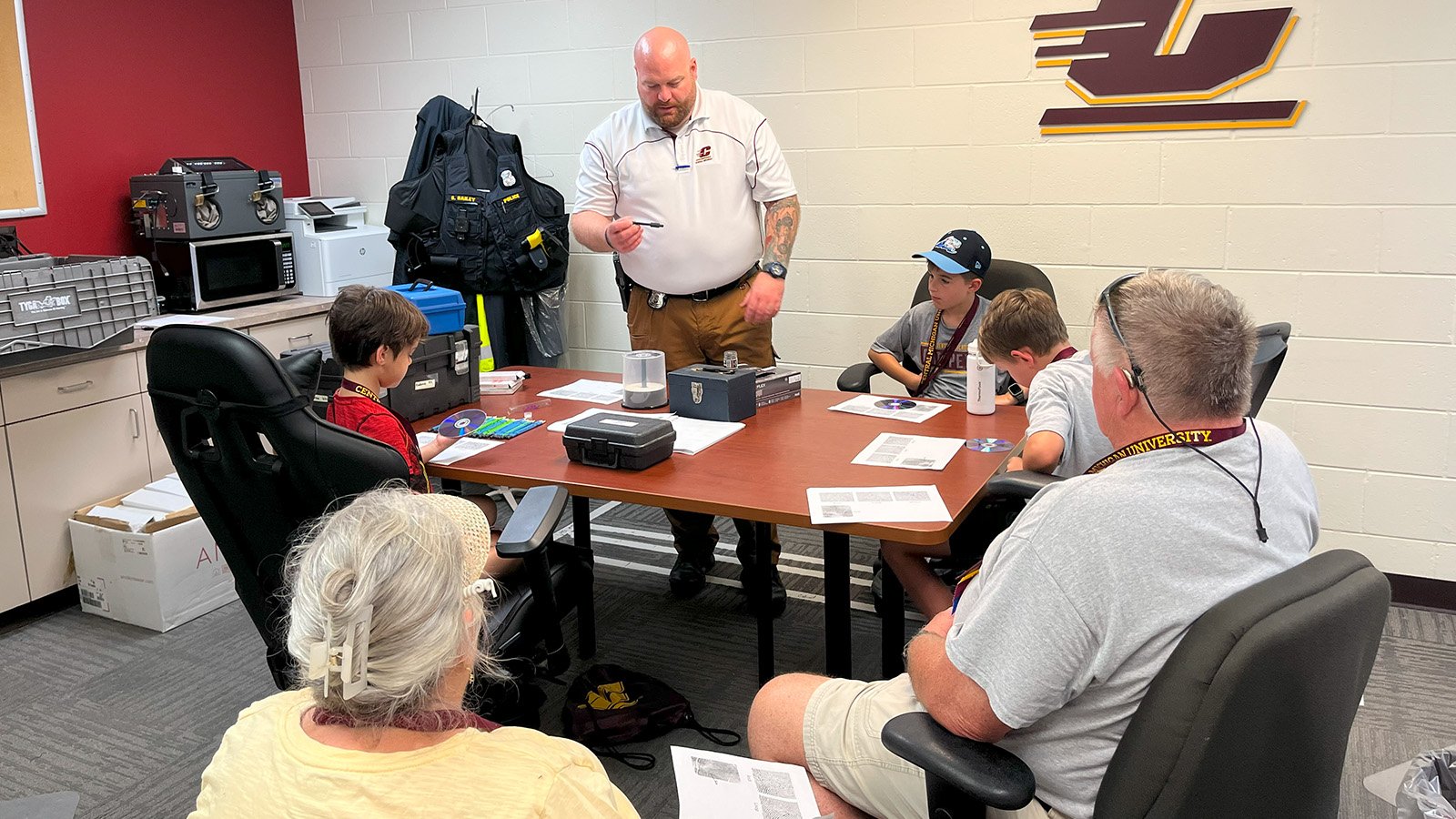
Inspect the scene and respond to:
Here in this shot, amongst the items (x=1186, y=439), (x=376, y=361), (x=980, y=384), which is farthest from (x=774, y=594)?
(x=1186, y=439)

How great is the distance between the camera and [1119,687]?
4.57 ft

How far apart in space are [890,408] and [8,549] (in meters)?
2.76

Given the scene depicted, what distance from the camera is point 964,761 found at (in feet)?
4.71

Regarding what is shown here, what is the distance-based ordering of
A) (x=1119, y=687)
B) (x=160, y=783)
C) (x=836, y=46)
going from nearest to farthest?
(x=1119, y=687), (x=160, y=783), (x=836, y=46)

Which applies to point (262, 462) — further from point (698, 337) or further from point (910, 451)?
point (698, 337)

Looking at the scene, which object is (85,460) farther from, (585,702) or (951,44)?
(951,44)

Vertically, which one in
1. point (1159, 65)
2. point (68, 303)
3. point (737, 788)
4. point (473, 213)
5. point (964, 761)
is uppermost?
point (1159, 65)

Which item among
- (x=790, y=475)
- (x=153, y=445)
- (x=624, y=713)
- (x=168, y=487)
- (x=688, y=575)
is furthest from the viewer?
(x=153, y=445)

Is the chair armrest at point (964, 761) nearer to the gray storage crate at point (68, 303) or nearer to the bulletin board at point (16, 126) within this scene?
the gray storage crate at point (68, 303)

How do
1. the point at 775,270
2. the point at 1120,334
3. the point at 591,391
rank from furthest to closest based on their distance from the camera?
the point at 775,270
the point at 591,391
the point at 1120,334

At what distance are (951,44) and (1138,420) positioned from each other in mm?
2737

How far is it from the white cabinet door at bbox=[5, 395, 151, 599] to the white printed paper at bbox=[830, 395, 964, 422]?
246 centimetres

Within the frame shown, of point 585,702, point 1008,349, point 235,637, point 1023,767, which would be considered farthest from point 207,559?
point 1023,767

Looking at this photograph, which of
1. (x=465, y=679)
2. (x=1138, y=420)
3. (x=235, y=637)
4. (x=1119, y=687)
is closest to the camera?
(x=465, y=679)
